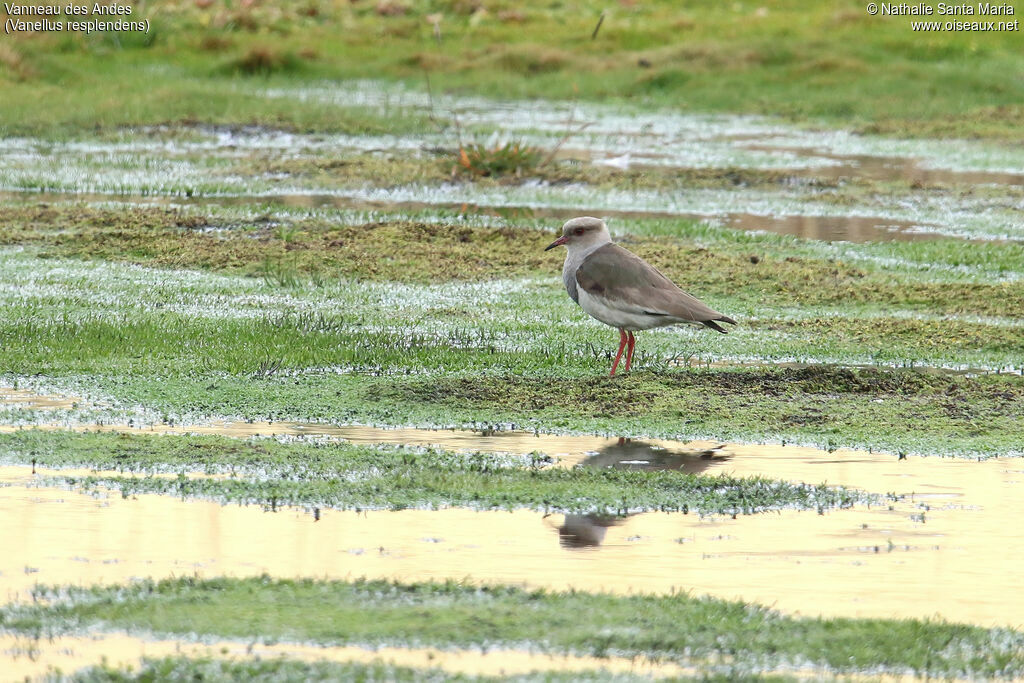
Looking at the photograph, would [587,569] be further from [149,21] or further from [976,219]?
[149,21]

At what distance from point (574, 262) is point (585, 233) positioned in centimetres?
26

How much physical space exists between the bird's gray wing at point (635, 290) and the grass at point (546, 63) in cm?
1479

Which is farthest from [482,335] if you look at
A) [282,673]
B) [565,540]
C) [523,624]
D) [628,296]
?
[282,673]

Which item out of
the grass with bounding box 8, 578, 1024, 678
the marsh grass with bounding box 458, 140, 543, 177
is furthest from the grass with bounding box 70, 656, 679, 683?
the marsh grass with bounding box 458, 140, 543, 177

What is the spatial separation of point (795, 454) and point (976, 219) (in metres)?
10.8

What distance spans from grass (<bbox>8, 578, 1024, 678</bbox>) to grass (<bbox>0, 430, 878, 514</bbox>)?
1433mm

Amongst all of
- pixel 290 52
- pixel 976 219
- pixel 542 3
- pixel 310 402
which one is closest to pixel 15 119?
pixel 290 52

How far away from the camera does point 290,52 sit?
1452 inches

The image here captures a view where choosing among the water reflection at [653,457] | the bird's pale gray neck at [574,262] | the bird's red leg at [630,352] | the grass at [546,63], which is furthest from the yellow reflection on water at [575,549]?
the grass at [546,63]

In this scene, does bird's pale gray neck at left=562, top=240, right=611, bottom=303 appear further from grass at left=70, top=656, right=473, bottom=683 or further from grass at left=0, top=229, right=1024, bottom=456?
grass at left=70, top=656, right=473, bottom=683

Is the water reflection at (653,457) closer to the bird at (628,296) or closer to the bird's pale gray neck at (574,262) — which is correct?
the bird at (628,296)

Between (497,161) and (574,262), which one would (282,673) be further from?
(497,161)

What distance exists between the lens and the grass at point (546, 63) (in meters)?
28.1

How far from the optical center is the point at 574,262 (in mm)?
11062
